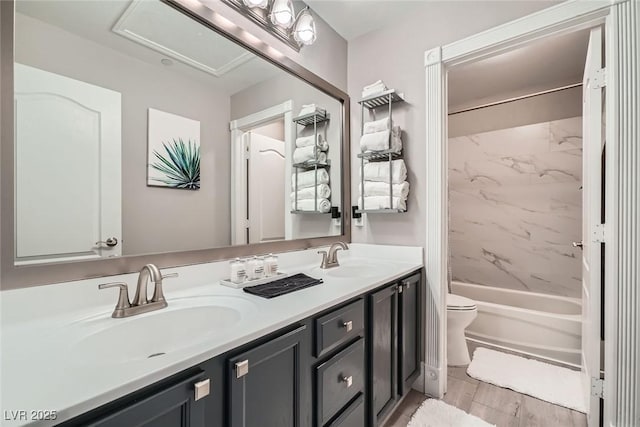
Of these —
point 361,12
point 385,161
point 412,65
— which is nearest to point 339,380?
point 385,161

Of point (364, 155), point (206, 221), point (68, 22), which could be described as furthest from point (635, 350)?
point (68, 22)

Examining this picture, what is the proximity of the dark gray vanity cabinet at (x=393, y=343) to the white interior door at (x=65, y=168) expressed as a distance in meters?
1.12

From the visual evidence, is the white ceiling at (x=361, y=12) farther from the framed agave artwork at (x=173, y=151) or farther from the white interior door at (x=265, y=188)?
the framed agave artwork at (x=173, y=151)

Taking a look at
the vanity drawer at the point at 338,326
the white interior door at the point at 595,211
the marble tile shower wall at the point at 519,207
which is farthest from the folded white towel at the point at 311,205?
the marble tile shower wall at the point at 519,207

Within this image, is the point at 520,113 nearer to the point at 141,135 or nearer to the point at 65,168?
the point at 141,135

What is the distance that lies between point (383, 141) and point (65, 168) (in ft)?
5.11

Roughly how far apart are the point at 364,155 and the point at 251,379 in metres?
Result: 1.52

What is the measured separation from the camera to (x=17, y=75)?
85 centimetres

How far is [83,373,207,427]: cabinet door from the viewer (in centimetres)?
53

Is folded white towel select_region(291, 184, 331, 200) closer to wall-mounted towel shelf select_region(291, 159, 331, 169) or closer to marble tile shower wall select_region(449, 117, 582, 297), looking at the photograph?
wall-mounted towel shelf select_region(291, 159, 331, 169)

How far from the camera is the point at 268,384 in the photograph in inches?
32.4

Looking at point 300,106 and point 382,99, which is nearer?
point 300,106

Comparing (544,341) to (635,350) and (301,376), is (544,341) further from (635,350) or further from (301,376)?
(301,376)

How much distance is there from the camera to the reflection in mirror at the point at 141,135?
897 mm
